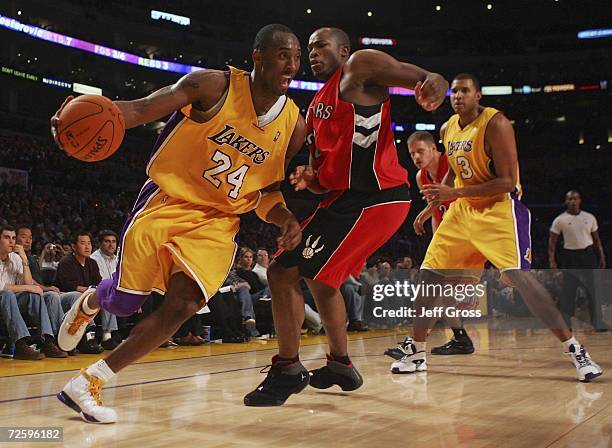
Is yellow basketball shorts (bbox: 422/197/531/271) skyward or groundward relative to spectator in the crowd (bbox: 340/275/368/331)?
skyward

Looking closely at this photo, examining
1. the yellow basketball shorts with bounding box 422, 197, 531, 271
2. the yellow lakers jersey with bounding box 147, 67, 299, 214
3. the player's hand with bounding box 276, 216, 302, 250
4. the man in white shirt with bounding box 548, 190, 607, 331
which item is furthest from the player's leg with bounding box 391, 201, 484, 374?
the man in white shirt with bounding box 548, 190, 607, 331

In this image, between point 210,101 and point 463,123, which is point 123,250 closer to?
point 210,101

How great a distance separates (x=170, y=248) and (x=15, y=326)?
3.45 metres

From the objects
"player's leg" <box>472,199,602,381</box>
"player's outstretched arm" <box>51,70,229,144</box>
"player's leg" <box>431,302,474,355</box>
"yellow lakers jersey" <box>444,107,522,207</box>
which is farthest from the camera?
"player's leg" <box>431,302,474,355</box>

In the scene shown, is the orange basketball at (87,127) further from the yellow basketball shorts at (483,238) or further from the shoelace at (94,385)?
the yellow basketball shorts at (483,238)

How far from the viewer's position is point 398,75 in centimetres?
324

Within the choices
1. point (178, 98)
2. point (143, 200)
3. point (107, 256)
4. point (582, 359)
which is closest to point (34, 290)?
point (107, 256)

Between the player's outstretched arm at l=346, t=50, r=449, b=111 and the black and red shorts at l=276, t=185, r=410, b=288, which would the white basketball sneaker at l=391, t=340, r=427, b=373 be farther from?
the player's outstretched arm at l=346, t=50, r=449, b=111

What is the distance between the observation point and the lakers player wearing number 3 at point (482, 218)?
4.44 meters

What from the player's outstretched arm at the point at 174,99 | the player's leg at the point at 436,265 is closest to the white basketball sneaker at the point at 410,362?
the player's leg at the point at 436,265

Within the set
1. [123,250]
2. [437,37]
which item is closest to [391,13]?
[437,37]

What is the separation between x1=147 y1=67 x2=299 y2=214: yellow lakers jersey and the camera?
3.04 metres

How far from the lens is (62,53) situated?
92.3 feet

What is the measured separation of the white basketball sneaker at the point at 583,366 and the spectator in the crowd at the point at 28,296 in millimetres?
4091
